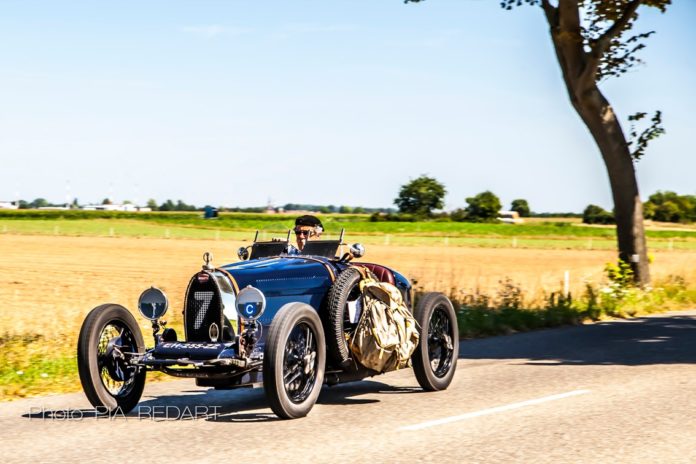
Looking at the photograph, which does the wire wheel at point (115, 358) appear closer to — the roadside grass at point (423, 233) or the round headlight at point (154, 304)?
the round headlight at point (154, 304)

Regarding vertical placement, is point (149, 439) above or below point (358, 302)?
below

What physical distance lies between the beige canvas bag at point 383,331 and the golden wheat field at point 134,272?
643 cm

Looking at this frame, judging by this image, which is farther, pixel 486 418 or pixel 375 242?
pixel 375 242

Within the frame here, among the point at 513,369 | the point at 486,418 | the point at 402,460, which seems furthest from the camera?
the point at 513,369

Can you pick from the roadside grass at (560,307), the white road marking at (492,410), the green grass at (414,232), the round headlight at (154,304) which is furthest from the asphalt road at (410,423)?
the green grass at (414,232)

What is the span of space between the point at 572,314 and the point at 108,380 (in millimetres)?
10855

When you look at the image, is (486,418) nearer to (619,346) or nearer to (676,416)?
(676,416)

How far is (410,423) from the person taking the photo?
25.3 ft

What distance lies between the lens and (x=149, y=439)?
6945 millimetres

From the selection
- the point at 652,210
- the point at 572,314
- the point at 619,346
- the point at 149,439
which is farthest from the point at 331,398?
the point at 652,210

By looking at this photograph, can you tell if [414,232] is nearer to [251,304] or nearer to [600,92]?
[600,92]

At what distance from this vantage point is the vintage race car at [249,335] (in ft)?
25.2

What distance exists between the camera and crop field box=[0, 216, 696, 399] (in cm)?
1166

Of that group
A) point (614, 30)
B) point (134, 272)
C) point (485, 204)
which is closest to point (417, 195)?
point (485, 204)
